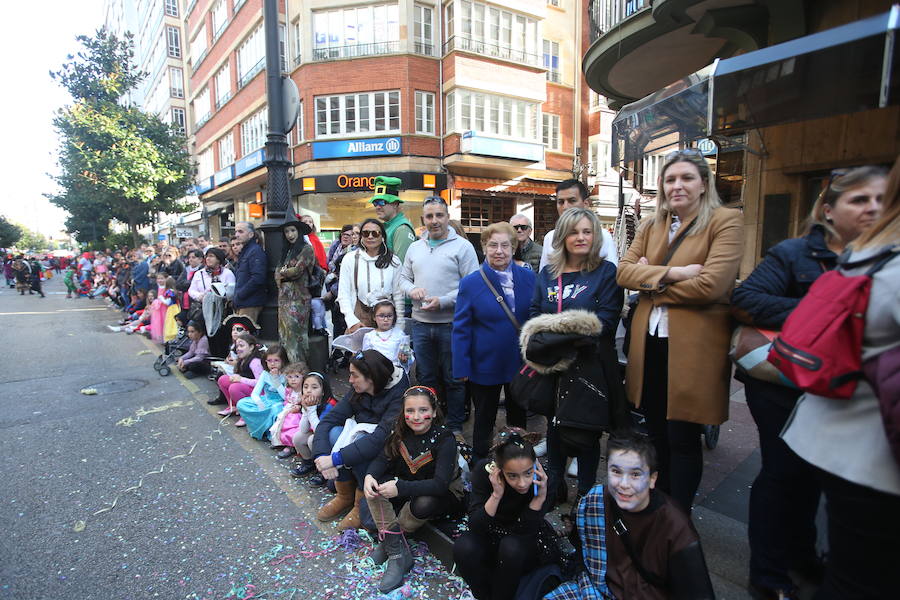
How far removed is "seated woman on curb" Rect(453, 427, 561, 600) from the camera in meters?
2.27

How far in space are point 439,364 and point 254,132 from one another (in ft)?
79.3

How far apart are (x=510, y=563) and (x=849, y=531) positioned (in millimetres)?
1338

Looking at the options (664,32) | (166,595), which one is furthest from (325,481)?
(664,32)

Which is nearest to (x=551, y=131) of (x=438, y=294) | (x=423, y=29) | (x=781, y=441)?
(x=423, y=29)

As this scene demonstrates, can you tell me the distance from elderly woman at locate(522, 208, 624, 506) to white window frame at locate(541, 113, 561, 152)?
2131 centimetres

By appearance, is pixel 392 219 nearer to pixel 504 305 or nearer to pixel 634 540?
pixel 504 305

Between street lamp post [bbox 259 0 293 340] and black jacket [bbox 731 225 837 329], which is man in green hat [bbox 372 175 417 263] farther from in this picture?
black jacket [bbox 731 225 837 329]

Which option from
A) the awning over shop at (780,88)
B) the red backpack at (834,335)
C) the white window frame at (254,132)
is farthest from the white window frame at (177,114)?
the red backpack at (834,335)

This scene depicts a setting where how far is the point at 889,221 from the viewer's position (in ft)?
4.63

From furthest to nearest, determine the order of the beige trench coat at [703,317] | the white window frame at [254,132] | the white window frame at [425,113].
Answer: the white window frame at [254,132] < the white window frame at [425,113] < the beige trench coat at [703,317]

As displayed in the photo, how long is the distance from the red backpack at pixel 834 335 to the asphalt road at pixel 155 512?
2.02m

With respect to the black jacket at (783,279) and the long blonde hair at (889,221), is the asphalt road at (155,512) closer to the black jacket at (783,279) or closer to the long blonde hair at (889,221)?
the black jacket at (783,279)

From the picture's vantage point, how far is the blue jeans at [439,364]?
13.3 feet

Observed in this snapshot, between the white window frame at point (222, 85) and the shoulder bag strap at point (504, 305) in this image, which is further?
the white window frame at point (222, 85)
